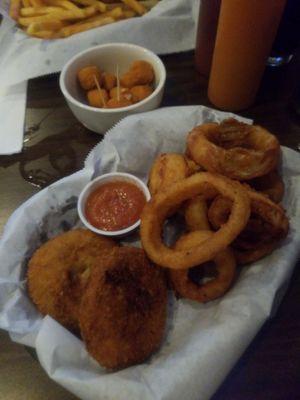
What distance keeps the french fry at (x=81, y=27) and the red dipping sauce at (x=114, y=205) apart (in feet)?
2.92

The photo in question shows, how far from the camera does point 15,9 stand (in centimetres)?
177

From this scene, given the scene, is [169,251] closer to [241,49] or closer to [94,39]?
[241,49]

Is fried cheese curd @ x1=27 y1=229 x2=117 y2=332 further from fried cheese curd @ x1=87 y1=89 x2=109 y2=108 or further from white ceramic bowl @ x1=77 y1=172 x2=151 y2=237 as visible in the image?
fried cheese curd @ x1=87 y1=89 x2=109 y2=108

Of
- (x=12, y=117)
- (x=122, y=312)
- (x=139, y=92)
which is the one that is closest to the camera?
(x=122, y=312)

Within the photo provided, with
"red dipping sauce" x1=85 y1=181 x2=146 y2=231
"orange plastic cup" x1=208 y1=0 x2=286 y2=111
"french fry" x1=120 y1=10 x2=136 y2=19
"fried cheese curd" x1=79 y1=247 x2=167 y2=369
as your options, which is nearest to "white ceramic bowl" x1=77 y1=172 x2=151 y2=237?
"red dipping sauce" x1=85 y1=181 x2=146 y2=231

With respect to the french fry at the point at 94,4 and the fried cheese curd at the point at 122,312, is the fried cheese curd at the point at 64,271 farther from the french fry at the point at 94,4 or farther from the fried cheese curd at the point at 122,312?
the french fry at the point at 94,4

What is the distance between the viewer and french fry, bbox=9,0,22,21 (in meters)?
1.76

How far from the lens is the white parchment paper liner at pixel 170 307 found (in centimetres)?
88

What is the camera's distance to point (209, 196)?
3.68 feet

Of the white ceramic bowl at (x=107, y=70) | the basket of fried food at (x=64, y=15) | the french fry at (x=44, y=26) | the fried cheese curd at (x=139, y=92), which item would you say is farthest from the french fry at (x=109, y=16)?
the fried cheese curd at (x=139, y=92)

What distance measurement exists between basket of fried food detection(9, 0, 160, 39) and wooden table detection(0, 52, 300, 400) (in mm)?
218

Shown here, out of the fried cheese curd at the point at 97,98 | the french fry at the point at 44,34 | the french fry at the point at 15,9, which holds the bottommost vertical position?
the fried cheese curd at the point at 97,98

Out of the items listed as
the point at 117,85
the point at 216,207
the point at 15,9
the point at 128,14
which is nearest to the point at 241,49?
the point at 117,85

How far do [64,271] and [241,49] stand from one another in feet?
3.16
